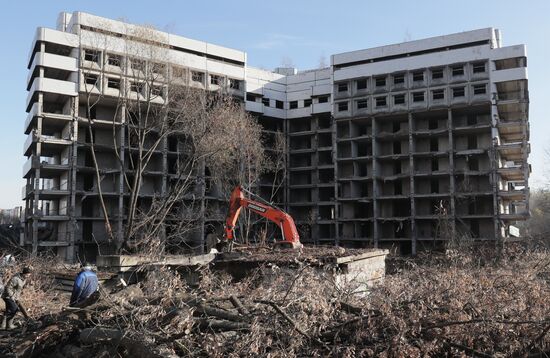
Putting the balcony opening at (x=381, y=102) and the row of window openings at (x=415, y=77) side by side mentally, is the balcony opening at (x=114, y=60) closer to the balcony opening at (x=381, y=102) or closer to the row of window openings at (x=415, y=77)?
the row of window openings at (x=415, y=77)

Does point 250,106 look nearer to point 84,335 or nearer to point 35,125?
point 35,125

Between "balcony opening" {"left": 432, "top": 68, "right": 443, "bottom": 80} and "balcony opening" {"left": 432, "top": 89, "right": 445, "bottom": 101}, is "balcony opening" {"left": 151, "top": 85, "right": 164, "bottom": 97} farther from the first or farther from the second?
"balcony opening" {"left": 432, "top": 68, "right": 443, "bottom": 80}

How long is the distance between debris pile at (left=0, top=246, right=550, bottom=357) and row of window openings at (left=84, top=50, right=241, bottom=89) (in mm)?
24145

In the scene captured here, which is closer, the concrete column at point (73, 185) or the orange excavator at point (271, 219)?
the orange excavator at point (271, 219)

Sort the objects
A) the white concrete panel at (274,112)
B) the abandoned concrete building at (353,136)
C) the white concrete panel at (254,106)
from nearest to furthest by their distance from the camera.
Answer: the abandoned concrete building at (353,136) → the white concrete panel at (254,106) → the white concrete panel at (274,112)

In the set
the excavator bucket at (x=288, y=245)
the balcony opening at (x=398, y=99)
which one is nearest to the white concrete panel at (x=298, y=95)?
the balcony opening at (x=398, y=99)

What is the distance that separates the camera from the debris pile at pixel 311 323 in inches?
258

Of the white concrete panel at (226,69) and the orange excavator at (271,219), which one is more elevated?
the white concrete panel at (226,69)

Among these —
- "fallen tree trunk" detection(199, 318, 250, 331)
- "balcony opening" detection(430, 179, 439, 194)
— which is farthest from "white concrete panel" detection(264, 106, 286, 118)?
"fallen tree trunk" detection(199, 318, 250, 331)

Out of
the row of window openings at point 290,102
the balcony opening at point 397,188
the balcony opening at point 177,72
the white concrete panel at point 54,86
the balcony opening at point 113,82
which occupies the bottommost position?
the balcony opening at point 397,188

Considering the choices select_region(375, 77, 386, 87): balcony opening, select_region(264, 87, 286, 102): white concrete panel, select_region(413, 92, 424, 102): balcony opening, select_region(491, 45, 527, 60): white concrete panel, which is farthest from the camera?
select_region(264, 87, 286, 102): white concrete panel

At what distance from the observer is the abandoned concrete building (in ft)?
138

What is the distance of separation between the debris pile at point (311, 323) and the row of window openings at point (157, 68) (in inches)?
951

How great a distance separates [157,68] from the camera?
100ft
